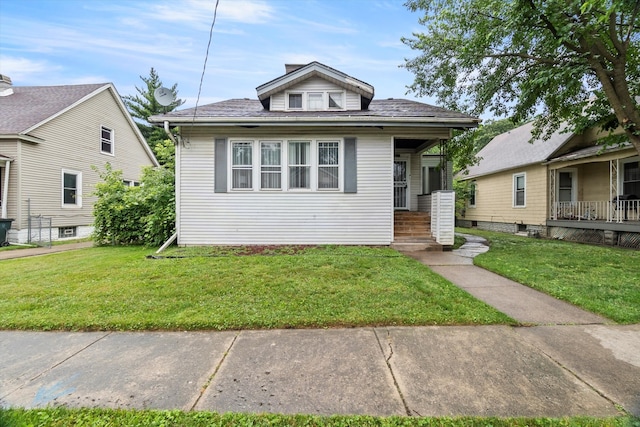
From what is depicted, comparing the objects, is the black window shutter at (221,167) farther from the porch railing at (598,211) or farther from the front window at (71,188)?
the porch railing at (598,211)

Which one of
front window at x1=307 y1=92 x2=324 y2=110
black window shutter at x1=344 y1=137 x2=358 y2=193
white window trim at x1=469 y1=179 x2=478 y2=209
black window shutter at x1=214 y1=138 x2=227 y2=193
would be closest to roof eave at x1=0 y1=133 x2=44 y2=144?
black window shutter at x1=214 y1=138 x2=227 y2=193

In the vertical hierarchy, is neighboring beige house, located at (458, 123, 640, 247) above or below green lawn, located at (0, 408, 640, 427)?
above

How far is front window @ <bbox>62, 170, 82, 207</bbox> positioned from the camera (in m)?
12.7

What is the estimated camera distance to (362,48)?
1123 cm

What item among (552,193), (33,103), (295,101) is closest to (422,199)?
(295,101)

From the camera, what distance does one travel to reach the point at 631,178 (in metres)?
10.6

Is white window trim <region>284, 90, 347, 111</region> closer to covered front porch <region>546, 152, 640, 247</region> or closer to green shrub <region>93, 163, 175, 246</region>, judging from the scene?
green shrub <region>93, 163, 175, 246</region>

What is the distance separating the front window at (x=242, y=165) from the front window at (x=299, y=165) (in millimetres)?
1164

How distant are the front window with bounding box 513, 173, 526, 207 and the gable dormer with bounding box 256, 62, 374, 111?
29.9 feet

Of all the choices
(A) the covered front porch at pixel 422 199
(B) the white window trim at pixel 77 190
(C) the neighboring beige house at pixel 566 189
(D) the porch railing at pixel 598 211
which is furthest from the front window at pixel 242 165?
(D) the porch railing at pixel 598 211

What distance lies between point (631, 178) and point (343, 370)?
14.1 metres

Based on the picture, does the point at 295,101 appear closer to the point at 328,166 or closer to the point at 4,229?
the point at 328,166

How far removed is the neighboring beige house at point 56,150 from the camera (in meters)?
10.7

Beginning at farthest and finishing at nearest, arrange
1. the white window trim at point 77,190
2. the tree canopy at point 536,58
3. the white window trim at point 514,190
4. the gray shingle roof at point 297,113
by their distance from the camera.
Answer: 1. the white window trim at point 514,190
2. the white window trim at point 77,190
3. the gray shingle roof at point 297,113
4. the tree canopy at point 536,58
